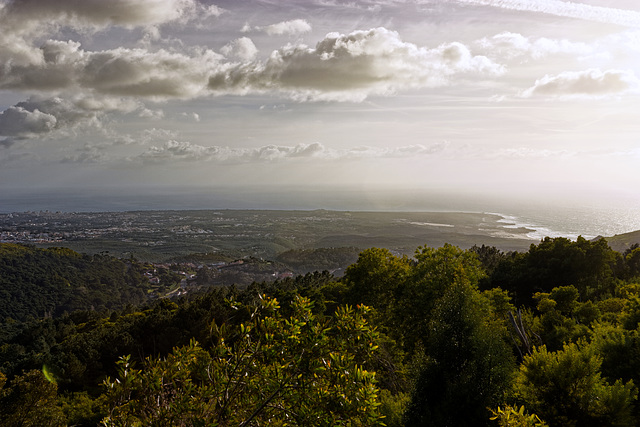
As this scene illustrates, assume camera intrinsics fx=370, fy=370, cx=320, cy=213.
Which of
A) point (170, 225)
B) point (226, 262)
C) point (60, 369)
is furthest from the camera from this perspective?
point (170, 225)

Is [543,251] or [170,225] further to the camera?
[170,225]

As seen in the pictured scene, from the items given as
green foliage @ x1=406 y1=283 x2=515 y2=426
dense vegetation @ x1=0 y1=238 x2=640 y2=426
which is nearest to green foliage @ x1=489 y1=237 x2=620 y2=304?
dense vegetation @ x1=0 y1=238 x2=640 y2=426

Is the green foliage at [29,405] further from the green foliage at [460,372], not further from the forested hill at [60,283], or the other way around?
the forested hill at [60,283]

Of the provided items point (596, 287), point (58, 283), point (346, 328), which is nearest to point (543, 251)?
point (596, 287)

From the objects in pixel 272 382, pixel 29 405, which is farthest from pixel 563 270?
pixel 29 405

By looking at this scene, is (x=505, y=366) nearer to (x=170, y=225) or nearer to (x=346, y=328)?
(x=346, y=328)

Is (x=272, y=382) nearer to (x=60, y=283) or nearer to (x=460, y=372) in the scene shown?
(x=460, y=372)

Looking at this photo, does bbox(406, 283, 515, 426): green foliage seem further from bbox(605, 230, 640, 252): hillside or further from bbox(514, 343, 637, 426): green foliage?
bbox(605, 230, 640, 252): hillside
